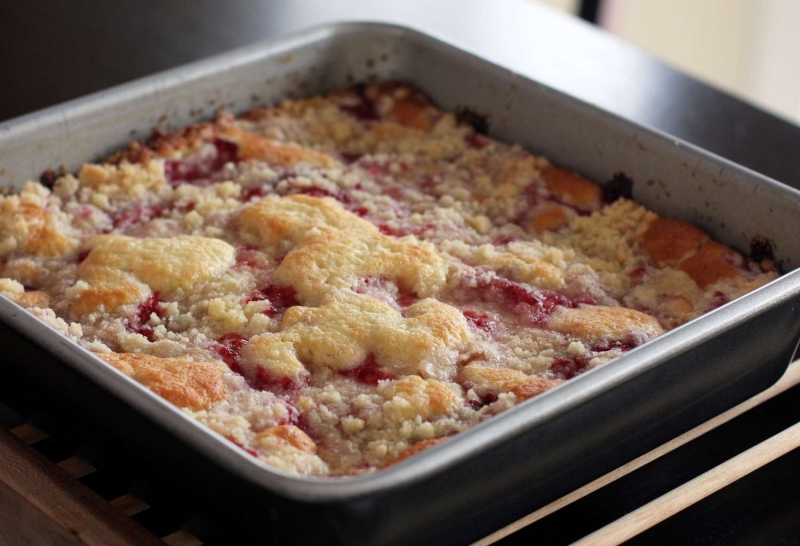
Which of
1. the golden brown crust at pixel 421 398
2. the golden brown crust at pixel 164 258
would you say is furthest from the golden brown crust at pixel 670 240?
the golden brown crust at pixel 164 258

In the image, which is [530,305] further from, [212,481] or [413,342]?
[212,481]

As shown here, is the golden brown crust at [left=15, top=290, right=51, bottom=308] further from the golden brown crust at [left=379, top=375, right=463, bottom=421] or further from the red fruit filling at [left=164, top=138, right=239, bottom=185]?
the golden brown crust at [left=379, top=375, right=463, bottom=421]

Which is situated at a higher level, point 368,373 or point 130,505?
point 368,373

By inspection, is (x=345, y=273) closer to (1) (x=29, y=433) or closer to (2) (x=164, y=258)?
(2) (x=164, y=258)

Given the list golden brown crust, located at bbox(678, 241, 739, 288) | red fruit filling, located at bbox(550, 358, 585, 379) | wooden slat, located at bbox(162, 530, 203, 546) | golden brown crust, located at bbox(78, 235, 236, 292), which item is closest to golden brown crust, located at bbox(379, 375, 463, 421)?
→ red fruit filling, located at bbox(550, 358, 585, 379)

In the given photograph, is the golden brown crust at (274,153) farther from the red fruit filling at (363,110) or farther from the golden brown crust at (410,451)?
the golden brown crust at (410,451)

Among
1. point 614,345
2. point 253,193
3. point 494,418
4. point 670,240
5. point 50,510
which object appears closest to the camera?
point 494,418

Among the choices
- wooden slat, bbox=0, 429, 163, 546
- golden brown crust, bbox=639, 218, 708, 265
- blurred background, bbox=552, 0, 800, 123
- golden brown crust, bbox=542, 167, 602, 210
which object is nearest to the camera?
wooden slat, bbox=0, 429, 163, 546

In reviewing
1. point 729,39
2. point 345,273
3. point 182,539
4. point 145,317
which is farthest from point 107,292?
point 729,39
